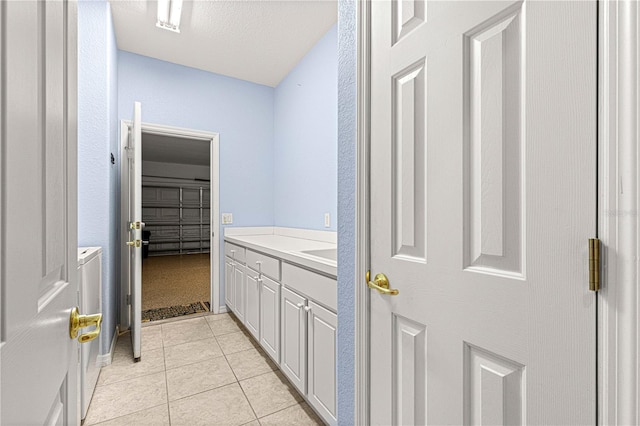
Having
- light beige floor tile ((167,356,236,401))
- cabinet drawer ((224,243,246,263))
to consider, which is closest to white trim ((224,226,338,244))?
cabinet drawer ((224,243,246,263))

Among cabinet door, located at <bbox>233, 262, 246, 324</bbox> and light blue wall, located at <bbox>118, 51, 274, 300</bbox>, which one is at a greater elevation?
light blue wall, located at <bbox>118, 51, 274, 300</bbox>

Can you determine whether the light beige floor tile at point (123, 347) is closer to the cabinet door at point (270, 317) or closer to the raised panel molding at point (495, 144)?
the cabinet door at point (270, 317)

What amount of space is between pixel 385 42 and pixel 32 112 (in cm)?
92

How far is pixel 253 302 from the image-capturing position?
7.83 feet

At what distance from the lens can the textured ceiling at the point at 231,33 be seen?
2240mm

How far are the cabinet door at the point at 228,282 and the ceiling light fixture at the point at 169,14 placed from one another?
2186mm

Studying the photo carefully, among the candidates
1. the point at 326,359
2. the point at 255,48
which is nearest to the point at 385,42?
the point at 326,359

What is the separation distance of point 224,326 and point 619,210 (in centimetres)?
303

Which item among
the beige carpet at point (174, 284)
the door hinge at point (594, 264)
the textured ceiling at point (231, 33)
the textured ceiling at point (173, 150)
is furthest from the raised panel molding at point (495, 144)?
the textured ceiling at point (173, 150)

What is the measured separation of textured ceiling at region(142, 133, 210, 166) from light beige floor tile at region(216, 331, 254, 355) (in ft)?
10.0

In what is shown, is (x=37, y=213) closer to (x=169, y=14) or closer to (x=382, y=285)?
(x=382, y=285)

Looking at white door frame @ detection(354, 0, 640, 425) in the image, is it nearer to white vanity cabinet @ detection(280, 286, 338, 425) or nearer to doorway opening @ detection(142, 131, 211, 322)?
white vanity cabinet @ detection(280, 286, 338, 425)

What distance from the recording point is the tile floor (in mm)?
1620

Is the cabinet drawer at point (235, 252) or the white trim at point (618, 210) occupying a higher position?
the white trim at point (618, 210)
